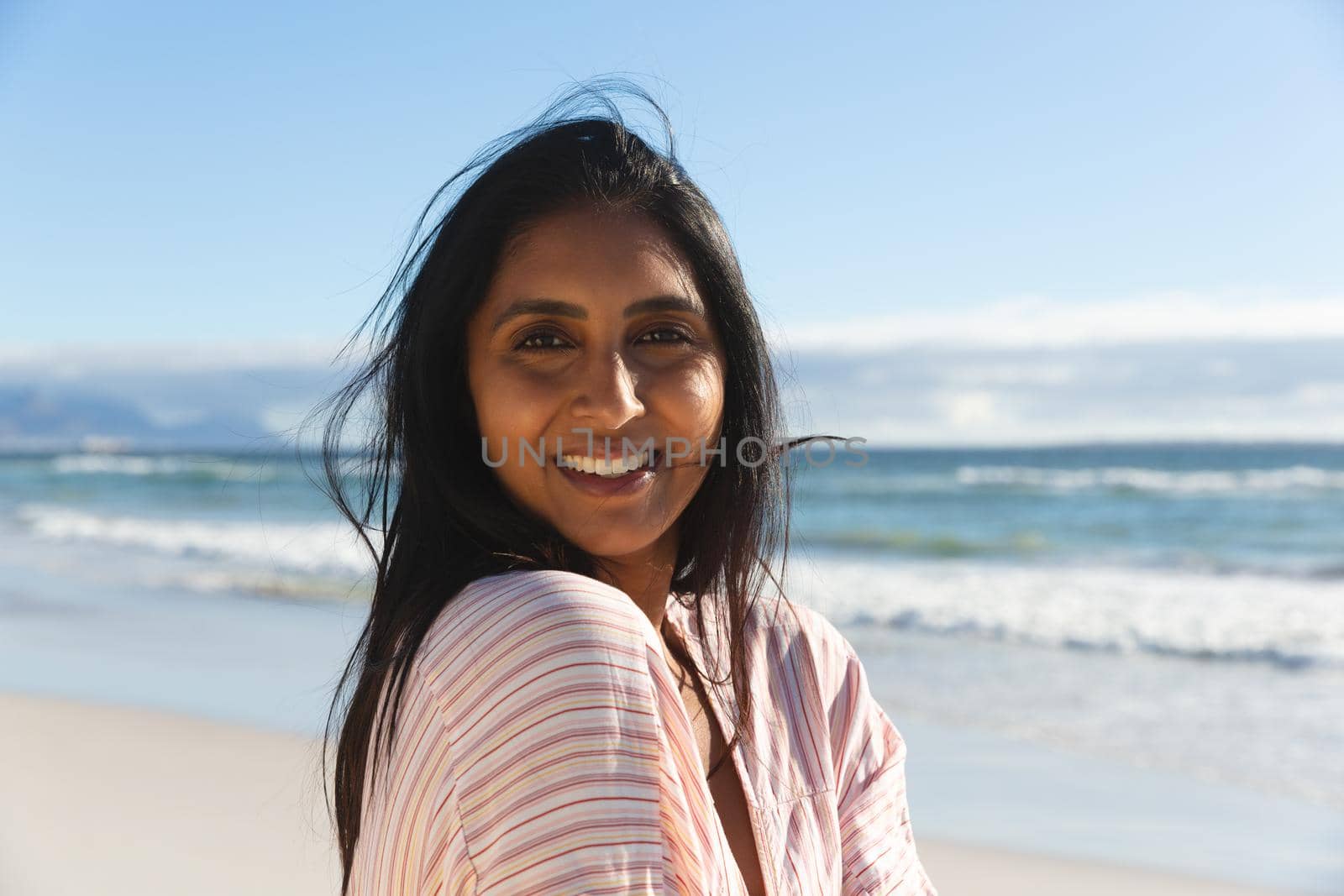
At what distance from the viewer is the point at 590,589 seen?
1.19 meters

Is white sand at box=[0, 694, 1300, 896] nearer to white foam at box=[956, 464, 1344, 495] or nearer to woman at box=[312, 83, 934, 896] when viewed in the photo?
woman at box=[312, 83, 934, 896]

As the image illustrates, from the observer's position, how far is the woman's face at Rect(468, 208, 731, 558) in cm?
154

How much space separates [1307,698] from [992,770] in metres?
2.72

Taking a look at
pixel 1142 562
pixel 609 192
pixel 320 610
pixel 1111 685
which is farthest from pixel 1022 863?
pixel 1142 562

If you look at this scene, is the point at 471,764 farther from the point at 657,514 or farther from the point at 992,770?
the point at 992,770

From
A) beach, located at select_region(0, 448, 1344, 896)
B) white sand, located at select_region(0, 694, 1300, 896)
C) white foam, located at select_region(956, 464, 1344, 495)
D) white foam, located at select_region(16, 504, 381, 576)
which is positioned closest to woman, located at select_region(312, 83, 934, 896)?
beach, located at select_region(0, 448, 1344, 896)

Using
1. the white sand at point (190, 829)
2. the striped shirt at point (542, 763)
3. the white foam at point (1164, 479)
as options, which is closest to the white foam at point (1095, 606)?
the white sand at point (190, 829)

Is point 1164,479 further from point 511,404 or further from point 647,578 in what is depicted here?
point 511,404

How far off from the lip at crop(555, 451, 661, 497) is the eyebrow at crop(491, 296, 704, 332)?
21 cm

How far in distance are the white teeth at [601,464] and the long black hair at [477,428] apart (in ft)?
0.37

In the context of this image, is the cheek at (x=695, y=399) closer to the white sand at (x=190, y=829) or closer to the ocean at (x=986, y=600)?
the ocean at (x=986, y=600)

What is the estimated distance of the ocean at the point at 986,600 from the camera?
6.23 meters

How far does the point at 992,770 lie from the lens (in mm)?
5246

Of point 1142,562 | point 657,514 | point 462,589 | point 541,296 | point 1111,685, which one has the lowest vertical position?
point 462,589
